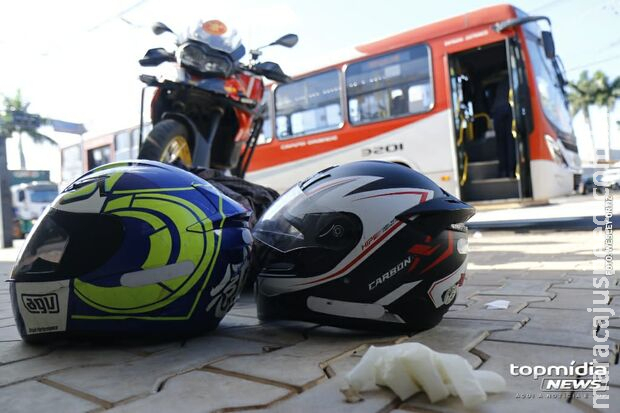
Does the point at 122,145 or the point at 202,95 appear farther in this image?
the point at 122,145

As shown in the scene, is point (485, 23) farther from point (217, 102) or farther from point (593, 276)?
point (593, 276)

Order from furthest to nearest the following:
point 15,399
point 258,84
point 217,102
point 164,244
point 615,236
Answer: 1. point 615,236
2. point 258,84
3. point 217,102
4. point 164,244
5. point 15,399

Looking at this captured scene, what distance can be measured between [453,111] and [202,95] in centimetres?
418

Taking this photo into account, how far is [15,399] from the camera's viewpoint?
129 centimetres

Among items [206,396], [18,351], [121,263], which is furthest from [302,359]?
[18,351]

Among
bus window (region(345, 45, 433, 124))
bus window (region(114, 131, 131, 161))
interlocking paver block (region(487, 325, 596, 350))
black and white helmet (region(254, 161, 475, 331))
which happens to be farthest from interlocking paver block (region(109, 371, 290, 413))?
bus window (region(114, 131, 131, 161))

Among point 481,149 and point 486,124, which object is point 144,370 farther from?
point 486,124

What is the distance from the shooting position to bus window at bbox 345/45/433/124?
725cm

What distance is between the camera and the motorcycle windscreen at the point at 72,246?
67.7 inches

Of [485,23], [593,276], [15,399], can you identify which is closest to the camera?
[15,399]

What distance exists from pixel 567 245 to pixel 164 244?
13.9ft

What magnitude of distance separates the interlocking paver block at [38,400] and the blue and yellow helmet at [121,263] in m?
0.38

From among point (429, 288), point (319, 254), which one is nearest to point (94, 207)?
point (319, 254)

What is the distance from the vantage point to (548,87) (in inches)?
280
